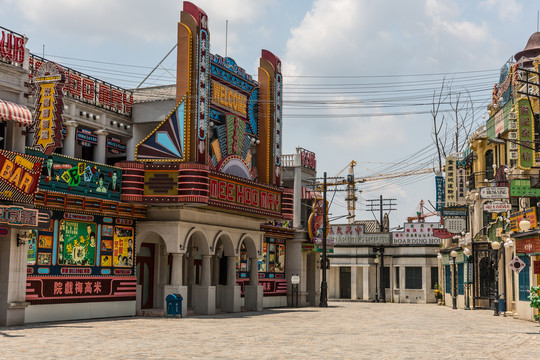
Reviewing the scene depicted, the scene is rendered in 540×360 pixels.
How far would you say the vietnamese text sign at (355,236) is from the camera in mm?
67125

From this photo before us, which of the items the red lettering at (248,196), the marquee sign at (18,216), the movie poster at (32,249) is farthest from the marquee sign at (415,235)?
the marquee sign at (18,216)

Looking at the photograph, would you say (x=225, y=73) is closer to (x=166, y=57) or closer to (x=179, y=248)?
(x=166, y=57)

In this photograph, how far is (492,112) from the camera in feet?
149

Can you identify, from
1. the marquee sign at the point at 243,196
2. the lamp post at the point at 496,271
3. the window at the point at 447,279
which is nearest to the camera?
the marquee sign at the point at 243,196

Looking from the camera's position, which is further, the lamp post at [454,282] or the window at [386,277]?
the window at [386,277]

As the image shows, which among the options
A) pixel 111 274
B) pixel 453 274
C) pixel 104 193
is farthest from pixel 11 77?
pixel 453 274

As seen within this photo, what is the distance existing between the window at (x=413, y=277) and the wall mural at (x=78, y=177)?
40.6m

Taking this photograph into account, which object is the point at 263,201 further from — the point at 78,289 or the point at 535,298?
the point at 535,298

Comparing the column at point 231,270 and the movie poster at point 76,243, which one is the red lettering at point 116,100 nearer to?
the movie poster at point 76,243

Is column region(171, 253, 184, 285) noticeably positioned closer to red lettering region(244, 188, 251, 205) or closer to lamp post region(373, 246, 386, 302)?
red lettering region(244, 188, 251, 205)

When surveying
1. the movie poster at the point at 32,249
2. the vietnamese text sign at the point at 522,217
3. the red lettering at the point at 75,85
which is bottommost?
the movie poster at the point at 32,249

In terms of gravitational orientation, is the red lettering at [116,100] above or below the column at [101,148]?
above

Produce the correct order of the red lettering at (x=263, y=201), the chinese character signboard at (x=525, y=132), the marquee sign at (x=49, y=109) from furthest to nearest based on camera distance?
the red lettering at (x=263, y=201), the chinese character signboard at (x=525, y=132), the marquee sign at (x=49, y=109)

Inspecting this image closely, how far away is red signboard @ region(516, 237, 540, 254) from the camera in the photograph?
31812 millimetres
